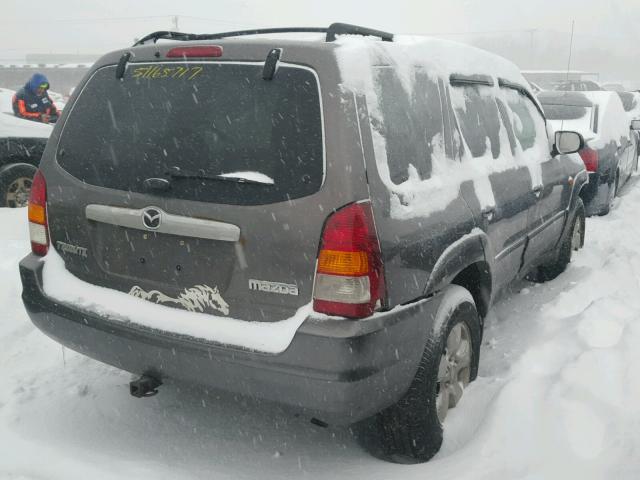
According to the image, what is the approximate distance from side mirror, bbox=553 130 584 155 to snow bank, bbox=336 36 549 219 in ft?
2.49

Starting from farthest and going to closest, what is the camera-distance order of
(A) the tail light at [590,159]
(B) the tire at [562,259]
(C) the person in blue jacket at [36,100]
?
(C) the person in blue jacket at [36,100]
(A) the tail light at [590,159]
(B) the tire at [562,259]

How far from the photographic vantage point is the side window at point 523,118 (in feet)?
14.0

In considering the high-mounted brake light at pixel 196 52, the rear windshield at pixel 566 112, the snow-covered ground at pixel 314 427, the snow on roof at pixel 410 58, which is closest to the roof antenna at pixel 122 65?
the high-mounted brake light at pixel 196 52

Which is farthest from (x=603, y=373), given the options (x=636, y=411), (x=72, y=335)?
(x=72, y=335)

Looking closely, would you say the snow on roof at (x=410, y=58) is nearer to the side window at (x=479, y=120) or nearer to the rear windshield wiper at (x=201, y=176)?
the side window at (x=479, y=120)

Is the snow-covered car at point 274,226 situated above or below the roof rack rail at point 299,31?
below

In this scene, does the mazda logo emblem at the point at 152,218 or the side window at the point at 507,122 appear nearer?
the mazda logo emblem at the point at 152,218

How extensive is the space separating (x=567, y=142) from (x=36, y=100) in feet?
25.9

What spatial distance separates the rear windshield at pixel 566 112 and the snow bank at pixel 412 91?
519 centimetres

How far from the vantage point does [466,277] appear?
342 centimetres

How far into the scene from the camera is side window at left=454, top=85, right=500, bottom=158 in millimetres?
3385

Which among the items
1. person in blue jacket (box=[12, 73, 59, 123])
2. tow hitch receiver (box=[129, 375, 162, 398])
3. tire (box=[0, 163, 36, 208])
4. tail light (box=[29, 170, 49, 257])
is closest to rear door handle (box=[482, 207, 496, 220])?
tow hitch receiver (box=[129, 375, 162, 398])

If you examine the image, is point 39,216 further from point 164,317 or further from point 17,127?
point 17,127

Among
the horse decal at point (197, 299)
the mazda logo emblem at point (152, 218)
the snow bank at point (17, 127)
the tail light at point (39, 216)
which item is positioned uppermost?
the mazda logo emblem at point (152, 218)
